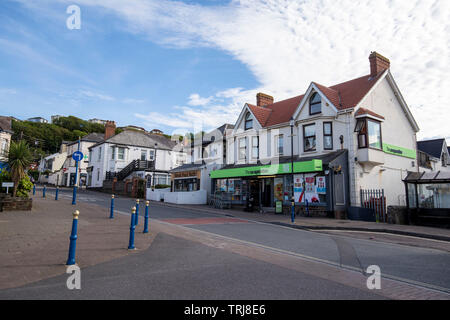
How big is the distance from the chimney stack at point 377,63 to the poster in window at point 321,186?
942 centimetres

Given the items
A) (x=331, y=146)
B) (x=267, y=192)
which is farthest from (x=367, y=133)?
(x=267, y=192)

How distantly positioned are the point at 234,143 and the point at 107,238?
Answer: 1934cm

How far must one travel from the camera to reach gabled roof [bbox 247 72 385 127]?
20153 millimetres

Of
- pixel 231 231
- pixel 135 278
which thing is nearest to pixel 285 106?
pixel 231 231

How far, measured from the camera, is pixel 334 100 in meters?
20.4

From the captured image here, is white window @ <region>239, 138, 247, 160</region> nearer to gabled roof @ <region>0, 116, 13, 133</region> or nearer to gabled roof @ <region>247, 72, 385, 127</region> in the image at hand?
gabled roof @ <region>247, 72, 385, 127</region>

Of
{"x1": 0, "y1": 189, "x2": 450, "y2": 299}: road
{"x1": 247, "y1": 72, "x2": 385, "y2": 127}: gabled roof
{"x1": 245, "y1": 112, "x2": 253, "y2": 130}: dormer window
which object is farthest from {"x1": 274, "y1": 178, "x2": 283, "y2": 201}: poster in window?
{"x1": 0, "y1": 189, "x2": 450, "y2": 299}: road

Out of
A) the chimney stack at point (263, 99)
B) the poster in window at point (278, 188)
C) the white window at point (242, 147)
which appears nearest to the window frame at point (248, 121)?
the white window at point (242, 147)

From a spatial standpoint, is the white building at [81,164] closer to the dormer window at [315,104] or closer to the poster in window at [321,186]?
the dormer window at [315,104]

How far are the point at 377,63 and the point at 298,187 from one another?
438 inches

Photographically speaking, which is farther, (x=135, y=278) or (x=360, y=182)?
(x=360, y=182)

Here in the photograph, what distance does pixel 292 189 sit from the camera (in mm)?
20344

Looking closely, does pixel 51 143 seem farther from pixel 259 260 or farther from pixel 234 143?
pixel 259 260

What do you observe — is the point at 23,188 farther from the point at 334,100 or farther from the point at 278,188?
the point at 334,100
